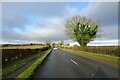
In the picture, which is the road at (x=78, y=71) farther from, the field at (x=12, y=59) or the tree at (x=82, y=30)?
the tree at (x=82, y=30)

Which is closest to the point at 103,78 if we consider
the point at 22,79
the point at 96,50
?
the point at 22,79

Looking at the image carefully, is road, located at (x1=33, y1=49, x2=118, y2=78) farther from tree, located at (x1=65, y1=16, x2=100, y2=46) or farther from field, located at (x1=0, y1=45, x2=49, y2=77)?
tree, located at (x1=65, y1=16, x2=100, y2=46)

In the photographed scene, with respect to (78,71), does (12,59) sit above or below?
below

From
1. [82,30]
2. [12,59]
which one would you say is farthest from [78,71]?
[82,30]

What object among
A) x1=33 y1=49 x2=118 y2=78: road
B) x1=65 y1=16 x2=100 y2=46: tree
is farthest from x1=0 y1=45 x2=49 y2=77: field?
x1=65 y1=16 x2=100 y2=46: tree

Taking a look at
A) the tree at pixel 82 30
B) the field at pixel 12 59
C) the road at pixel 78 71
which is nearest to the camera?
the road at pixel 78 71

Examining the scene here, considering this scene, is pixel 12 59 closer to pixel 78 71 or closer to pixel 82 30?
pixel 78 71

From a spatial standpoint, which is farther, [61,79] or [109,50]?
[109,50]

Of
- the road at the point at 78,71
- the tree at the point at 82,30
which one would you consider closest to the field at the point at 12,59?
the road at the point at 78,71

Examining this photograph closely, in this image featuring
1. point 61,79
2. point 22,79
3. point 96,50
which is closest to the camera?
point 22,79

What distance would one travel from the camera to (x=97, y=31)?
212 feet

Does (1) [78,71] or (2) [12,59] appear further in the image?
(2) [12,59]

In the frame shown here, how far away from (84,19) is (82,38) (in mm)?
7884

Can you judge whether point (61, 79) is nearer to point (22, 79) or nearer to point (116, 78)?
point (22, 79)
